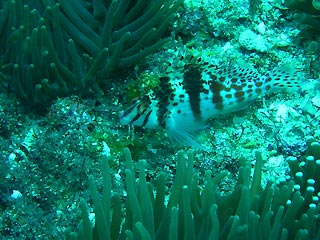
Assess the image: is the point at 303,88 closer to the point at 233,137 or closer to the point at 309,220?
the point at 233,137

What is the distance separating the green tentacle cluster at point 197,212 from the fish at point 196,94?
50.2 inches

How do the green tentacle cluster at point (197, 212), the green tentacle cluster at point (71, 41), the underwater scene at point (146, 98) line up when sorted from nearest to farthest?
the green tentacle cluster at point (197, 212)
the underwater scene at point (146, 98)
the green tentacle cluster at point (71, 41)

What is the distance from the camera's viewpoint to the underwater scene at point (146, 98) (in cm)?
391

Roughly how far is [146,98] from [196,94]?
1.78 feet

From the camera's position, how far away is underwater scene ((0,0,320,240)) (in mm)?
3910

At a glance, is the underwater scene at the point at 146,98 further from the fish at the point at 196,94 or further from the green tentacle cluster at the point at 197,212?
the green tentacle cluster at the point at 197,212

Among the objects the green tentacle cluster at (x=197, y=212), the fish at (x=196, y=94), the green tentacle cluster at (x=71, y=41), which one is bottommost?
the green tentacle cluster at (x=197, y=212)

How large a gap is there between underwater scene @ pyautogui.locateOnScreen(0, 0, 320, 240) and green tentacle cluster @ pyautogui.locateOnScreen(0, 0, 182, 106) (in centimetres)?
2

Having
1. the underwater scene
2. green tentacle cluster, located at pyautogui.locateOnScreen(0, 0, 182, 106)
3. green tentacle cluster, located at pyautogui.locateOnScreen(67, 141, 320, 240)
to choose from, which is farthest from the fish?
green tentacle cluster, located at pyautogui.locateOnScreen(67, 141, 320, 240)

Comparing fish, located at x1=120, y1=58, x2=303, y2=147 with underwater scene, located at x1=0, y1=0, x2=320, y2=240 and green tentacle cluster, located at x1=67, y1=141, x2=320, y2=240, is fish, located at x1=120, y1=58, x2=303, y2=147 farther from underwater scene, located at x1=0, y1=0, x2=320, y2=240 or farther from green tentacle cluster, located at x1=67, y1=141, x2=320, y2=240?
green tentacle cluster, located at x1=67, y1=141, x2=320, y2=240

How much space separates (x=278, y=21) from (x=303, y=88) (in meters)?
1.13

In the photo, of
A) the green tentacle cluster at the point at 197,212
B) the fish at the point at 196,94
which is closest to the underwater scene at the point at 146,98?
the fish at the point at 196,94

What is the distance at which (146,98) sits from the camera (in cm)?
420

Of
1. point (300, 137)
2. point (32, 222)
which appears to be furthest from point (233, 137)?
point (32, 222)
